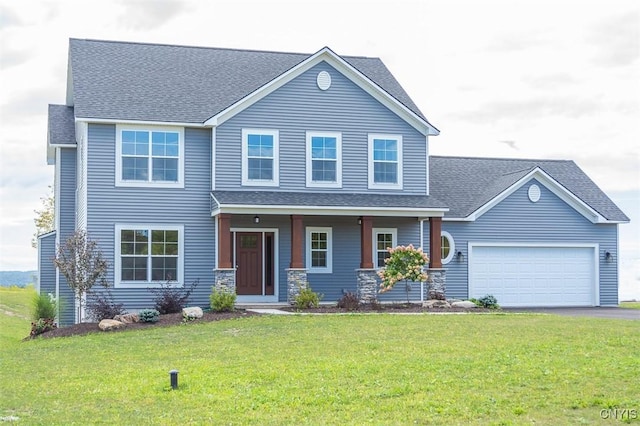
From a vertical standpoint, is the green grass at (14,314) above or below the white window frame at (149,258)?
below

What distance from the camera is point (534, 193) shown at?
28875 mm

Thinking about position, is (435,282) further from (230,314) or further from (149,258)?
(149,258)

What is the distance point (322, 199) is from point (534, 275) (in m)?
8.78

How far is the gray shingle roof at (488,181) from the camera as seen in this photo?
29156 millimetres

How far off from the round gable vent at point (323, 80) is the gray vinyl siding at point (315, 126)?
0.13m

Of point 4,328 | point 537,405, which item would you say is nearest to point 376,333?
point 537,405

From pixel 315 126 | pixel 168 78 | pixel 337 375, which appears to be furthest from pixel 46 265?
pixel 337 375

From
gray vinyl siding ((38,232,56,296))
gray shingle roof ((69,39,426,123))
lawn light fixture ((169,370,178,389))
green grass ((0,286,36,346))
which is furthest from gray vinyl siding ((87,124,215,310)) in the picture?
lawn light fixture ((169,370,178,389))

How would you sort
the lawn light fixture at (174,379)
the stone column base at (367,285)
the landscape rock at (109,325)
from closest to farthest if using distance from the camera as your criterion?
the lawn light fixture at (174,379) → the landscape rock at (109,325) → the stone column base at (367,285)

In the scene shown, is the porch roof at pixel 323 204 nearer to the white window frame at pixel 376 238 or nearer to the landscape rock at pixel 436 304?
the white window frame at pixel 376 238

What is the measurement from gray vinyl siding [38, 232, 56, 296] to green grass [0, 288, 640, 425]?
29.2 ft

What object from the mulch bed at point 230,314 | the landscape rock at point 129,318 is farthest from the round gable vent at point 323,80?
the landscape rock at point 129,318

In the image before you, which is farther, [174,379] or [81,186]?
[81,186]

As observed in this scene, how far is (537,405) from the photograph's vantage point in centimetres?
1009
